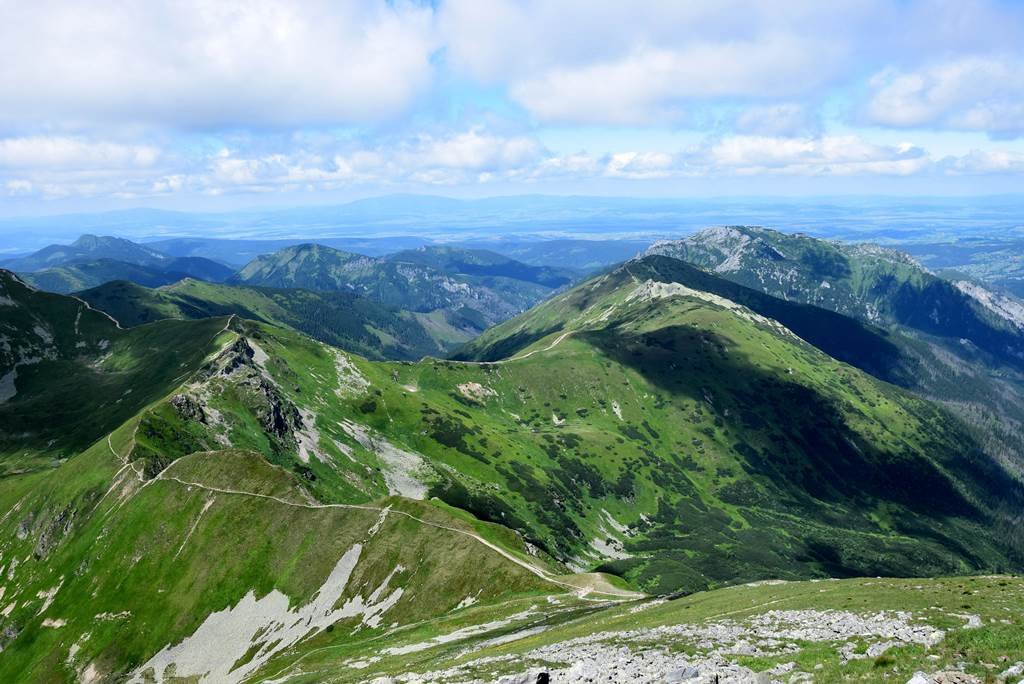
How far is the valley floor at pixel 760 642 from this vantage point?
37.3 meters

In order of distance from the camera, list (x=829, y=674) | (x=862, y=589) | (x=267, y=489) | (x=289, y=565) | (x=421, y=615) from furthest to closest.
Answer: (x=267, y=489) < (x=289, y=565) < (x=421, y=615) < (x=862, y=589) < (x=829, y=674)

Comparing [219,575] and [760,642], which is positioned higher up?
[760,642]

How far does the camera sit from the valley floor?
37.3 metres

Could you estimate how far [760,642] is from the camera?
164ft

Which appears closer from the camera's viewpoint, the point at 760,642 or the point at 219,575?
the point at 760,642

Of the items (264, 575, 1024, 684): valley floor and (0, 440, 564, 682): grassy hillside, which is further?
(0, 440, 564, 682): grassy hillside

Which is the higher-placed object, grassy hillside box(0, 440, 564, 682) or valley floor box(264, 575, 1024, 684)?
valley floor box(264, 575, 1024, 684)

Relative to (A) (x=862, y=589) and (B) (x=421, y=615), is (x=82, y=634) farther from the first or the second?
(A) (x=862, y=589)

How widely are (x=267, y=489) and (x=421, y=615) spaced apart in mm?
61669

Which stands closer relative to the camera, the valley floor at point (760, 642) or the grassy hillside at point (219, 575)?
the valley floor at point (760, 642)

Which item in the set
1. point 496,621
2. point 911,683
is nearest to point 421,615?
point 496,621

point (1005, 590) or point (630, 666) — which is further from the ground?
point (630, 666)

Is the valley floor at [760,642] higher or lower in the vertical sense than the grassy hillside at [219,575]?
higher

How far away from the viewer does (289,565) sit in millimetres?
A: 149500
